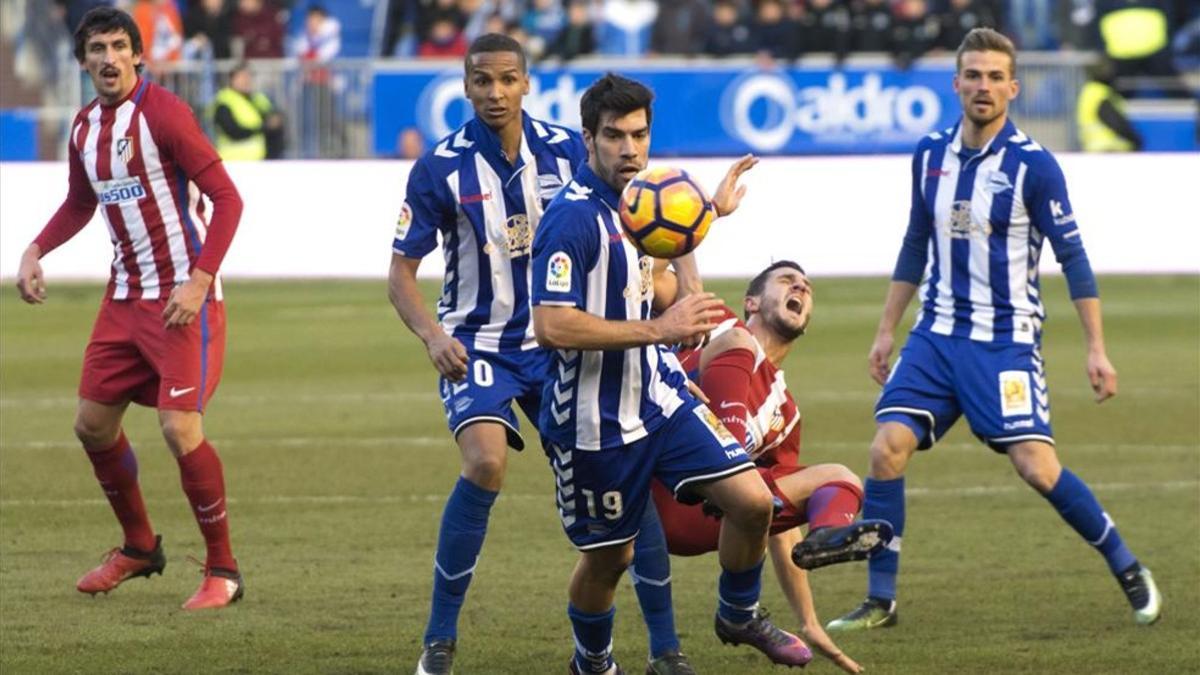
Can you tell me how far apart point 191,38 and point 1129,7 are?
10681 millimetres

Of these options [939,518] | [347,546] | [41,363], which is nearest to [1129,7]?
[41,363]

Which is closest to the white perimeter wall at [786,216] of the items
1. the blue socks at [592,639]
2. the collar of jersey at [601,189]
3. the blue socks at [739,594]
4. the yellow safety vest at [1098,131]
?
the yellow safety vest at [1098,131]

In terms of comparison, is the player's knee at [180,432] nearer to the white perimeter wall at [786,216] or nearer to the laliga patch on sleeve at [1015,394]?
the laliga patch on sleeve at [1015,394]

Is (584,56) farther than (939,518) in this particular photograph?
Yes

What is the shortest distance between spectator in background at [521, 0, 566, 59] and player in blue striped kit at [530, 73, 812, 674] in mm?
19447

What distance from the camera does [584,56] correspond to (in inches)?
974

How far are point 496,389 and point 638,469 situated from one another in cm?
90

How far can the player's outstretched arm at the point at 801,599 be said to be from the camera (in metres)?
7.10

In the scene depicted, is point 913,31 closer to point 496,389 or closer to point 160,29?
point 160,29

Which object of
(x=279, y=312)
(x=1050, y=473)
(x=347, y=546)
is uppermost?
(x=1050, y=473)

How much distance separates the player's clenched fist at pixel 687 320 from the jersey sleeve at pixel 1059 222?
222cm

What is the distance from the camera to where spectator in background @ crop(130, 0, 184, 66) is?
2475 centimetres

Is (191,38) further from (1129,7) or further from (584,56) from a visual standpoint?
(1129,7)

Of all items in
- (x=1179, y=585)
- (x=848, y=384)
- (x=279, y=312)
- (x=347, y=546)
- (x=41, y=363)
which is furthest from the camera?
(x=279, y=312)
